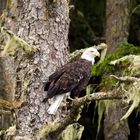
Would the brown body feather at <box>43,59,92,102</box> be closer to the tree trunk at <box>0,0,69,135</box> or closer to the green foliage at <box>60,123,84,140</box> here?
the tree trunk at <box>0,0,69,135</box>

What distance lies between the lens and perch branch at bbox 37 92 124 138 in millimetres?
5887

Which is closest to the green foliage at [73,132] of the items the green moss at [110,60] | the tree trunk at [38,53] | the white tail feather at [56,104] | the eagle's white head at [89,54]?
the tree trunk at [38,53]

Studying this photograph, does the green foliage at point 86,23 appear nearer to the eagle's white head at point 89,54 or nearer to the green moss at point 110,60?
the green moss at point 110,60

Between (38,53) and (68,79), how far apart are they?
0.52 meters

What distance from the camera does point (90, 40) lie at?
13570 millimetres

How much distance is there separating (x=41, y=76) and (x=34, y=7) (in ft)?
2.60

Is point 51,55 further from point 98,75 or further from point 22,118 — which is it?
point 98,75

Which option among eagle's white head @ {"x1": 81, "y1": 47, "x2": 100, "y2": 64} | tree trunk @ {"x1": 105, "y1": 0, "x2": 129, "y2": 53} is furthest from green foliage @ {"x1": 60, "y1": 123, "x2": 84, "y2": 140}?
tree trunk @ {"x1": 105, "y1": 0, "x2": 129, "y2": 53}

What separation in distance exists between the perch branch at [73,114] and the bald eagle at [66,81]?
180mm

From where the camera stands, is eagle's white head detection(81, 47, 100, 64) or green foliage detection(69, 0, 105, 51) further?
green foliage detection(69, 0, 105, 51)

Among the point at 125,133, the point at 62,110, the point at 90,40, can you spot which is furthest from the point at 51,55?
the point at 90,40

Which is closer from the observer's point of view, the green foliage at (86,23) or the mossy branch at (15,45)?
the mossy branch at (15,45)

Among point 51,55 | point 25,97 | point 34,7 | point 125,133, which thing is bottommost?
point 125,133

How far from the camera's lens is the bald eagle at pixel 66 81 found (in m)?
6.49
